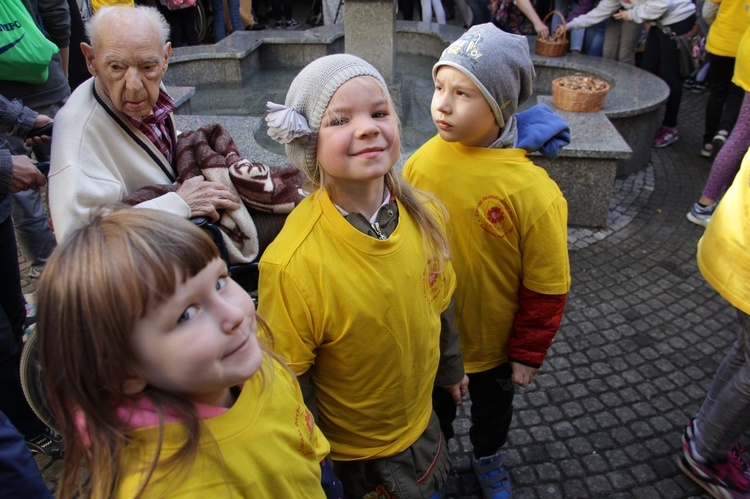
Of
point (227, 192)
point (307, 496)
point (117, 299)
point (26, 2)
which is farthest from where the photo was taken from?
point (26, 2)

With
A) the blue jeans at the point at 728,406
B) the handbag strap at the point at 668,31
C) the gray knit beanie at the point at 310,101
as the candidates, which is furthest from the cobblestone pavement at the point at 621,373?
the handbag strap at the point at 668,31

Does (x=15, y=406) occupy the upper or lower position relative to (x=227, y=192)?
lower

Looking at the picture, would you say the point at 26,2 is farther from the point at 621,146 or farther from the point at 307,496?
the point at 621,146

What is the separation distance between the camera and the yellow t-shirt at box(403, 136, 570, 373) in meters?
1.90

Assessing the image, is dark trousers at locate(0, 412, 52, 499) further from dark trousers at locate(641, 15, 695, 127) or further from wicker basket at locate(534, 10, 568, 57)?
wicker basket at locate(534, 10, 568, 57)

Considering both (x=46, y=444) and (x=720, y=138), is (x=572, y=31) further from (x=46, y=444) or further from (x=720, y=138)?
(x=46, y=444)

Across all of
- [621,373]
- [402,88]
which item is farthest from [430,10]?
[621,373]

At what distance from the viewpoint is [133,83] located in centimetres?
190

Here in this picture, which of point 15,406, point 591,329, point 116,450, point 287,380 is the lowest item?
point 591,329

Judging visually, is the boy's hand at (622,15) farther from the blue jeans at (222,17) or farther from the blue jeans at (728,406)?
the blue jeans at (222,17)

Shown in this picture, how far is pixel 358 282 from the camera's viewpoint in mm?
1512

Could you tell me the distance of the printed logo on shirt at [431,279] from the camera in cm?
169

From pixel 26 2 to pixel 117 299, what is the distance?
3.47 meters

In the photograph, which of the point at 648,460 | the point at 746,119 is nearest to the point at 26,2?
the point at 648,460
